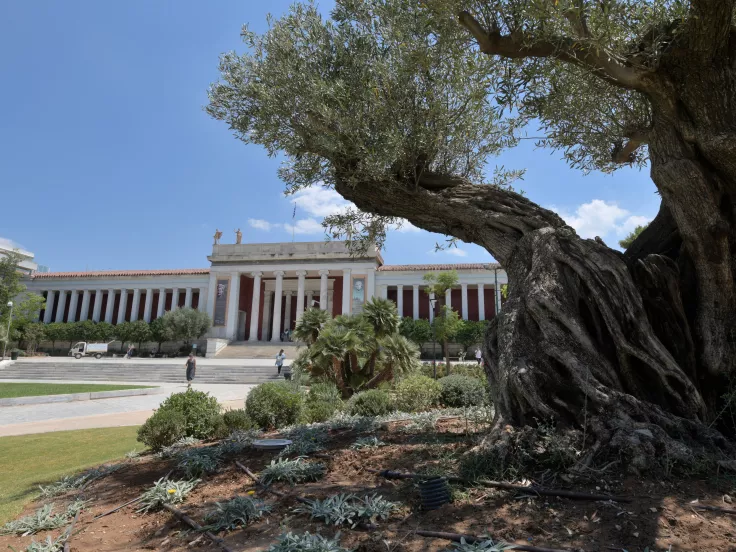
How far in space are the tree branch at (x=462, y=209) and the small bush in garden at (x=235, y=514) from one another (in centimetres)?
371

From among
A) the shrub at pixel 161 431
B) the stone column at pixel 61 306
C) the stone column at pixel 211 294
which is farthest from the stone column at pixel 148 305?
the shrub at pixel 161 431

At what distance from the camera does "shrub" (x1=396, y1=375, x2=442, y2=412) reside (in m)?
9.67

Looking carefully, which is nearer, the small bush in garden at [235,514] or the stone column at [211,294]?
the small bush in garden at [235,514]

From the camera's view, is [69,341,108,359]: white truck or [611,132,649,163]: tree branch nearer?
[611,132,649,163]: tree branch

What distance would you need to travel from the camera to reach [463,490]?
3.30 metres

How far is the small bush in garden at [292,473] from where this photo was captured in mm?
4094

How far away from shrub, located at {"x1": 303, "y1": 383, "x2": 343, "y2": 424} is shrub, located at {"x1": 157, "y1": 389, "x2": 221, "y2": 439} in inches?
68.5

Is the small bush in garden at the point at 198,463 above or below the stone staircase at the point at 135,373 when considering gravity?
above

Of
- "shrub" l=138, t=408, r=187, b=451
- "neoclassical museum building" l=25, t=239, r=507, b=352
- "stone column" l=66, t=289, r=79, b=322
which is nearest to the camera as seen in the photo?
"shrub" l=138, t=408, r=187, b=451

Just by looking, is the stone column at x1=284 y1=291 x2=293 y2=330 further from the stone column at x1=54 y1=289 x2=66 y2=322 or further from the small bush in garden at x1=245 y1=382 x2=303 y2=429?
the small bush in garden at x1=245 y1=382 x2=303 y2=429

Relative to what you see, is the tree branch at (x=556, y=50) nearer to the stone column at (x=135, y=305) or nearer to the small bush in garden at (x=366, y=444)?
the small bush in garden at (x=366, y=444)

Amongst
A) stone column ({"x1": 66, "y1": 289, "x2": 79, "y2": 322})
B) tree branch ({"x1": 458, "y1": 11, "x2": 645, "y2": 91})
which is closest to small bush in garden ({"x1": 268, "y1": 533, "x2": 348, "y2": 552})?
tree branch ({"x1": 458, "y1": 11, "x2": 645, "y2": 91})

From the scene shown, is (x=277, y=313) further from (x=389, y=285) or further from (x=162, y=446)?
(x=162, y=446)

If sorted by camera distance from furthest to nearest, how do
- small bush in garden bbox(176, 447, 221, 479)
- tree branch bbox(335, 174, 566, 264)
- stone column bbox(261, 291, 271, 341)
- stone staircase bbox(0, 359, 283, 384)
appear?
1. stone column bbox(261, 291, 271, 341)
2. stone staircase bbox(0, 359, 283, 384)
3. tree branch bbox(335, 174, 566, 264)
4. small bush in garden bbox(176, 447, 221, 479)
